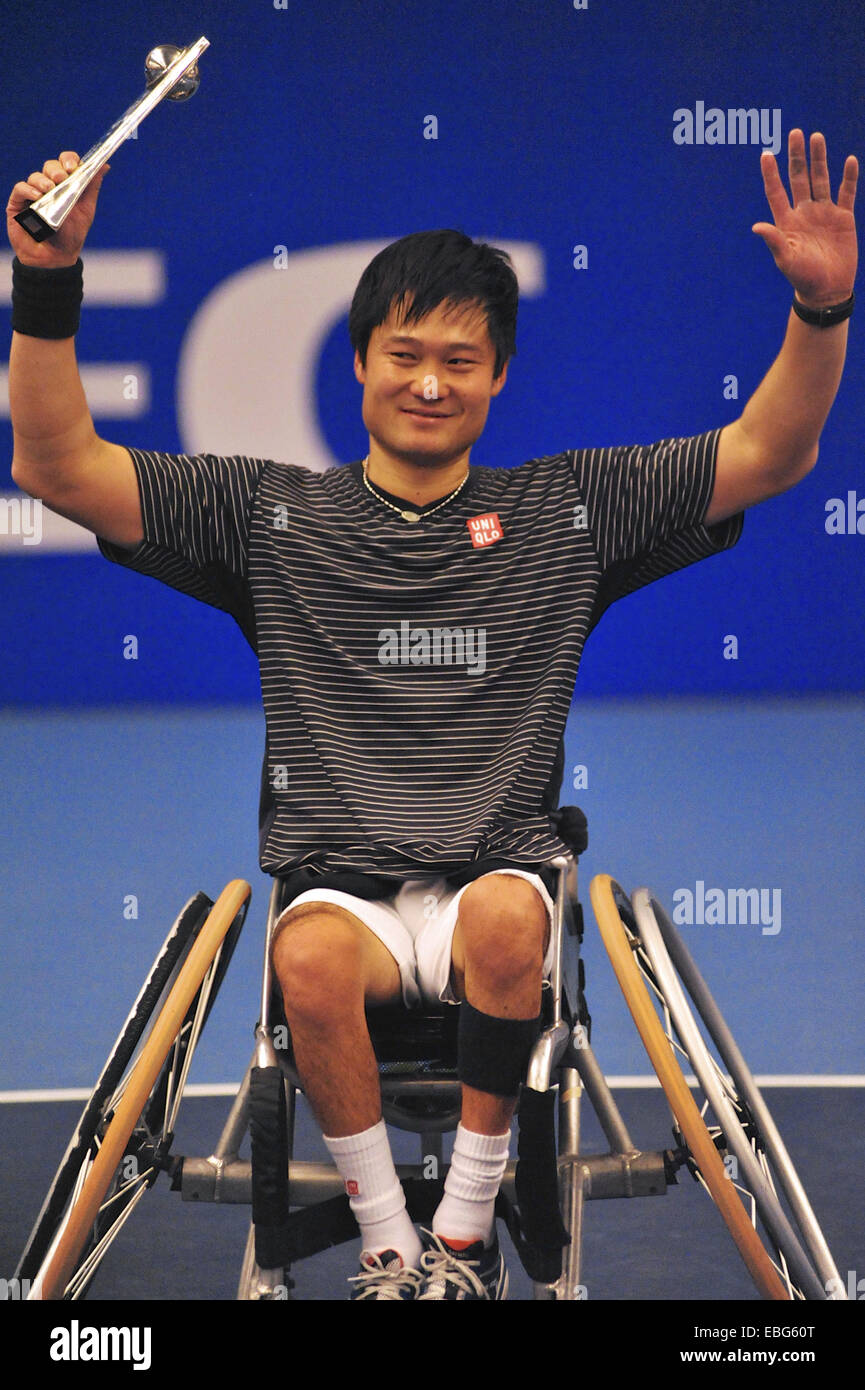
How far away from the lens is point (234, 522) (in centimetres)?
205

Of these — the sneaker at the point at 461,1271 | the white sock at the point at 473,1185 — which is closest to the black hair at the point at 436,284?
the white sock at the point at 473,1185

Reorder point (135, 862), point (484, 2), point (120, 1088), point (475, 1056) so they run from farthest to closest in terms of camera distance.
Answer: point (484, 2) < point (135, 862) < point (120, 1088) < point (475, 1056)

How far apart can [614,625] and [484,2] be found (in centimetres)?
263

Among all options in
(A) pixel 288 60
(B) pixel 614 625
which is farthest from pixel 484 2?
(B) pixel 614 625

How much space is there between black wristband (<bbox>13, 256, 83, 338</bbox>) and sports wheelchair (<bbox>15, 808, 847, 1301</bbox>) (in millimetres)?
728

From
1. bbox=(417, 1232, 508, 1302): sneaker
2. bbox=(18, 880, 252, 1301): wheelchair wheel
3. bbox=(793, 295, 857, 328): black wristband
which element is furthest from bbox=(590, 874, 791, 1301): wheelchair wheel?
bbox=(793, 295, 857, 328): black wristband

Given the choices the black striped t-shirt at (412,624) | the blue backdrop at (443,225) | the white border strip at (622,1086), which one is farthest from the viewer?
the blue backdrop at (443,225)

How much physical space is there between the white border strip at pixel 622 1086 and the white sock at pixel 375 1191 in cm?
128

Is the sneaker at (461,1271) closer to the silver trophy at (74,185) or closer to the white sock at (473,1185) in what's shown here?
the white sock at (473,1185)

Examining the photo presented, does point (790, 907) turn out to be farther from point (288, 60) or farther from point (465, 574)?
point (288, 60)

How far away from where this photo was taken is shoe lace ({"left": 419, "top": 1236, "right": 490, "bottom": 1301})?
1699 mm

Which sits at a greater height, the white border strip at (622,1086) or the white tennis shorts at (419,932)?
the white tennis shorts at (419,932)

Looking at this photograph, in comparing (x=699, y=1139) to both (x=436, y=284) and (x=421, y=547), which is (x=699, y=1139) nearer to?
(x=421, y=547)

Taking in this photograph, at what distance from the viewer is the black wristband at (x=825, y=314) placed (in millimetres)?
1918
